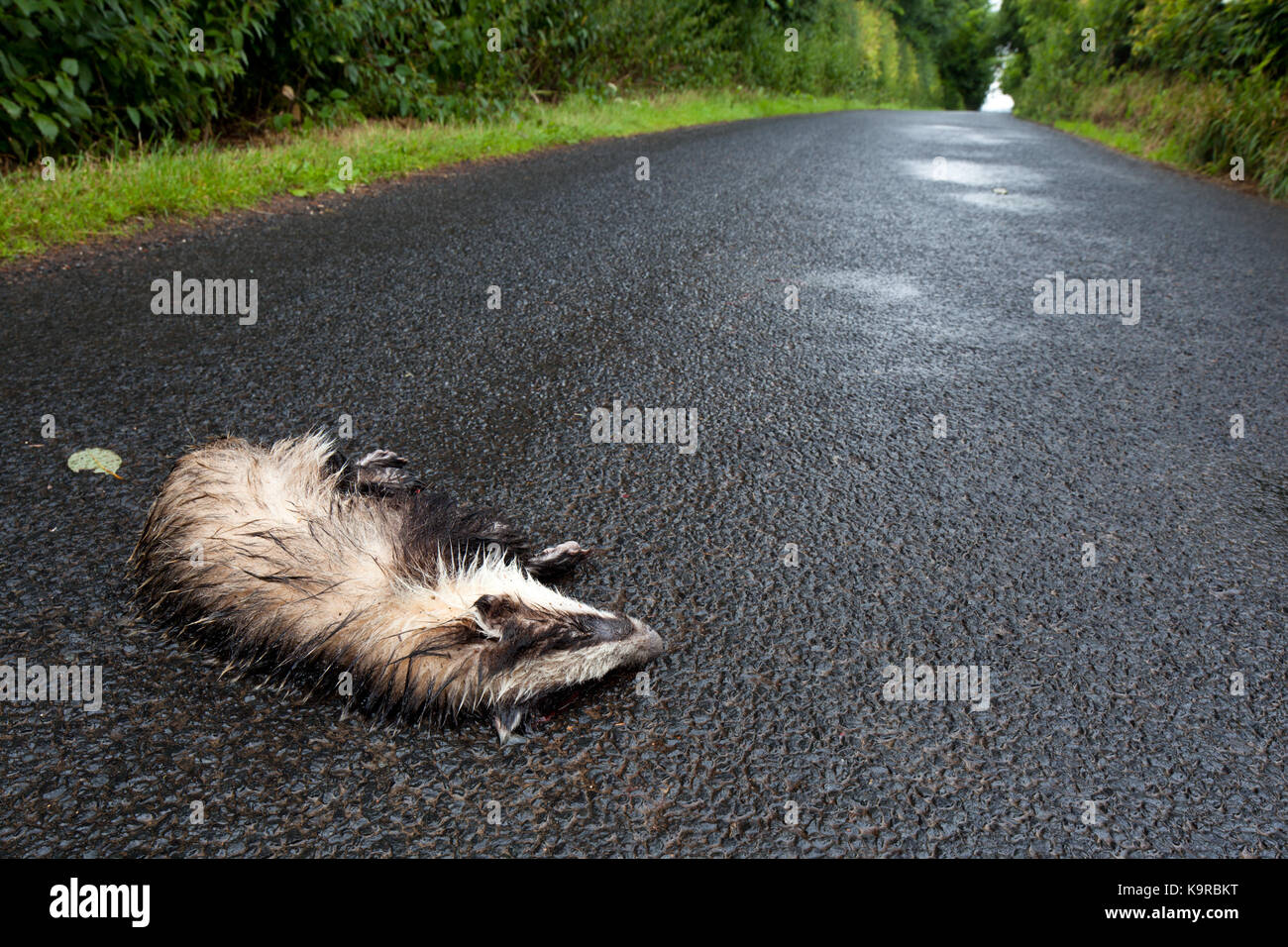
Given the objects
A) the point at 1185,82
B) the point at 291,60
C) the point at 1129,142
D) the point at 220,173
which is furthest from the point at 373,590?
the point at 1129,142

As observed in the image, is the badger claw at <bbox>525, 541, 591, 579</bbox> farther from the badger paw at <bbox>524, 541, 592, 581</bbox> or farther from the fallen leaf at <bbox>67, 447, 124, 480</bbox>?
the fallen leaf at <bbox>67, 447, 124, 480</bbox>

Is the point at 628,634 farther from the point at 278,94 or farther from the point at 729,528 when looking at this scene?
the point at 278,94

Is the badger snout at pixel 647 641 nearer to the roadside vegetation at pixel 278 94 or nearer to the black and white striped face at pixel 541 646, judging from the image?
the black and white striped face at pixel 541 646

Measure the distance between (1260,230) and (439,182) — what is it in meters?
6.88

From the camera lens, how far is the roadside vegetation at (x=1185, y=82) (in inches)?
389

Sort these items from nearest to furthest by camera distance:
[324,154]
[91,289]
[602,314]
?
1. [91,289]
2. [602,314]
3. [324,154]

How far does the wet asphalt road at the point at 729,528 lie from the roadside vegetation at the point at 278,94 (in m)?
0.72

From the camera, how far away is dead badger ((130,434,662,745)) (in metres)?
2.04

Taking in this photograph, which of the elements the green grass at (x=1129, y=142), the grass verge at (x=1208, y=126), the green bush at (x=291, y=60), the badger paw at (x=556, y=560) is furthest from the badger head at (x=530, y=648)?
the green grass at (x=1129, y=142)

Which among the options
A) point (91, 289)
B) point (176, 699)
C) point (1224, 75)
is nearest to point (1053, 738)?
point (176, 699)

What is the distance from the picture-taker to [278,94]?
25.9 ft
